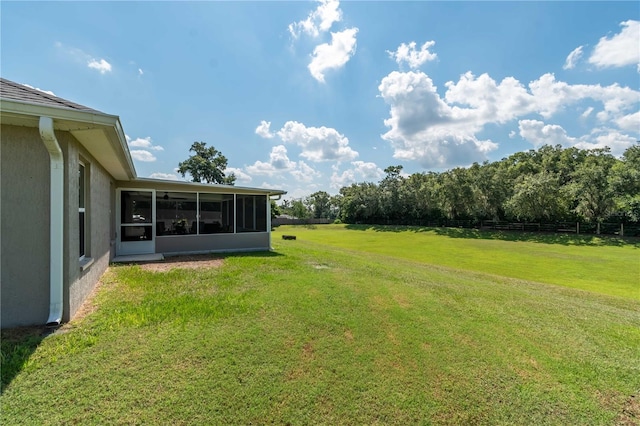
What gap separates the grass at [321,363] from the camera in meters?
2.15

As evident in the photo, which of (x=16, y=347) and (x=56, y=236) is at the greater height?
(x=56, y=236)

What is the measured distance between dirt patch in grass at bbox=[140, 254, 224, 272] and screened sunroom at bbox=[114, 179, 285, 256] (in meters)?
1.02

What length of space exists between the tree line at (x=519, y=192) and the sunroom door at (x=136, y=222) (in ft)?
98.0

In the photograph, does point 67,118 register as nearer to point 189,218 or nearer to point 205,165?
point 189,218

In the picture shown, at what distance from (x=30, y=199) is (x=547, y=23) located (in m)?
14.4

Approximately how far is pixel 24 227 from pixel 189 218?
655cm

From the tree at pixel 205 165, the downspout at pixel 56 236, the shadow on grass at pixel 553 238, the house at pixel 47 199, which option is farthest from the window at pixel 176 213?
the tree at pixel 205 165

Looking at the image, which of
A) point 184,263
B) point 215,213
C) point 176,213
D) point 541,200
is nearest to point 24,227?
point 184,263

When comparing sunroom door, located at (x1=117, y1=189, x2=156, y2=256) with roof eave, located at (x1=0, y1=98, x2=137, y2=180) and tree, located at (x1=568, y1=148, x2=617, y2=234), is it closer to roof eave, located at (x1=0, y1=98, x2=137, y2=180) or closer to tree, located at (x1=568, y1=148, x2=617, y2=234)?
roof eave, located at (x1=0, y1=98, x2=137, y2=180)

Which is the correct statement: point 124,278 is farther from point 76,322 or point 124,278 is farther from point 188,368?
point 188,368

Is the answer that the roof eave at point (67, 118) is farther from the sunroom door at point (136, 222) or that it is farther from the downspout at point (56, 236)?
the sunroom door at point (136, 222)

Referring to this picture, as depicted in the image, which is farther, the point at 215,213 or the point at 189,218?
the point at 215,213

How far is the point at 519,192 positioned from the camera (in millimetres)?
25844

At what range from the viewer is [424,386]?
255 centimetres
